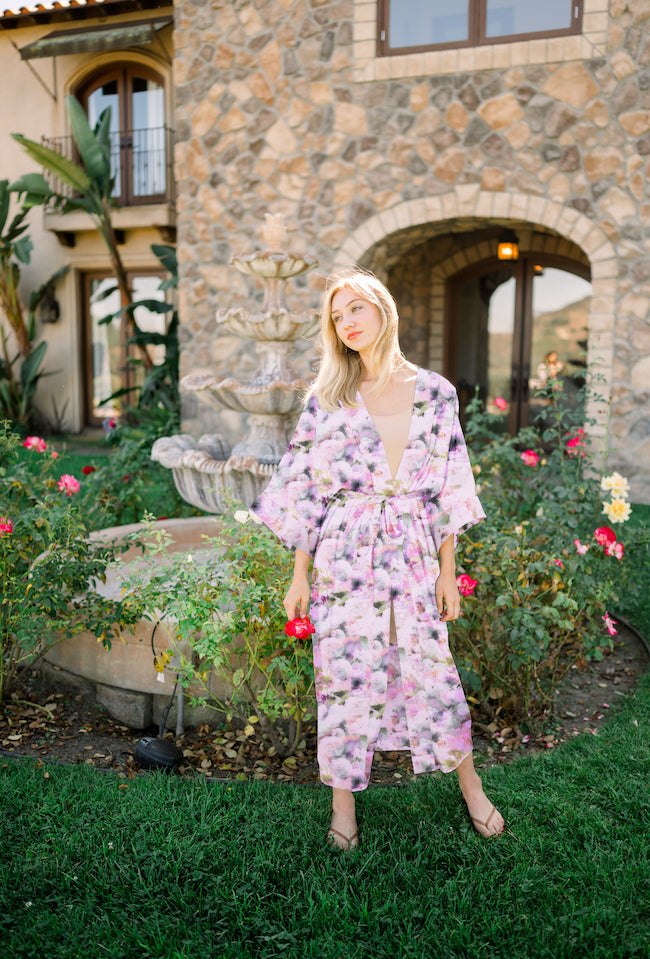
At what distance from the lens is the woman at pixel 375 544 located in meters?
2.21

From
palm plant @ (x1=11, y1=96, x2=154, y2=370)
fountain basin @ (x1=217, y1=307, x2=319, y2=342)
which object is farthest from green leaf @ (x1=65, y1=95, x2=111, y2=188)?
fountain basin @ (x1=217, y1=307, x2=319, y2=342)

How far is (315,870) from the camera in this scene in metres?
2.12

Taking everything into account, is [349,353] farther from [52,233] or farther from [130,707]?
[52,233]

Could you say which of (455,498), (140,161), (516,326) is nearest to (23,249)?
(140,161)

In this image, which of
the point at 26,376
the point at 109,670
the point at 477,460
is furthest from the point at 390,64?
the point at 26,376

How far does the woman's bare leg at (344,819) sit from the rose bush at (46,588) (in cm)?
105

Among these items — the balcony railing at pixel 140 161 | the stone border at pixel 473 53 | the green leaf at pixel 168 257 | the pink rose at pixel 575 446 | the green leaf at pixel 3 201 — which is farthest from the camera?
the balcony railing at pixel 140 161

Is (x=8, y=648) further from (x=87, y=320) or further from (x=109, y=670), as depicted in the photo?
(x=87, y=320)

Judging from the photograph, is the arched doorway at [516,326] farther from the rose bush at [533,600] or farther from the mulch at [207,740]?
the mulch at [207,740]

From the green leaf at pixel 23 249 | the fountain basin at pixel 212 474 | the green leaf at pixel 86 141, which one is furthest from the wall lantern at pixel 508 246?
the green leaf at pixel 23 249

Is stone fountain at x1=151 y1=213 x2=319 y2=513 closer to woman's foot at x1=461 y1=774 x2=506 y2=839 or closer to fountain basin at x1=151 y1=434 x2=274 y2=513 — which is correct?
fountain basin at x1=151 y1=434 x2=274 y2=513

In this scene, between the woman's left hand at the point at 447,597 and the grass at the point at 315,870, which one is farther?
the woman's left hand at the point at 447,597

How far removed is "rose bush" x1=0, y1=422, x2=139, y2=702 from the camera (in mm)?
2941

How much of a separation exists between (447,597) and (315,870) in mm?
820
